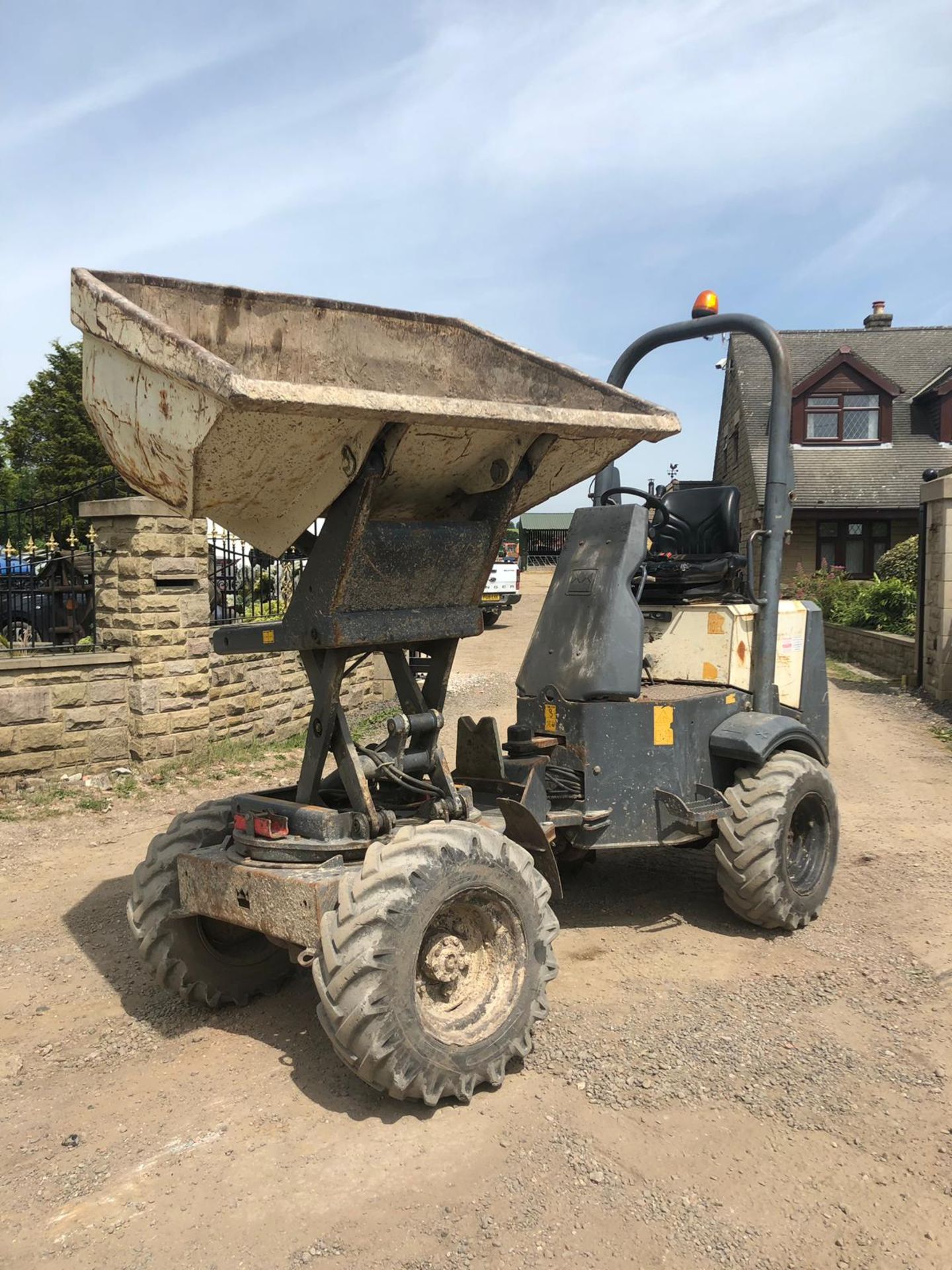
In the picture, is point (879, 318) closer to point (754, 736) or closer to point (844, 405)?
point (844, 405)

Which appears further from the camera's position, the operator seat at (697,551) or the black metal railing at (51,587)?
the black metal railing at (51,587)

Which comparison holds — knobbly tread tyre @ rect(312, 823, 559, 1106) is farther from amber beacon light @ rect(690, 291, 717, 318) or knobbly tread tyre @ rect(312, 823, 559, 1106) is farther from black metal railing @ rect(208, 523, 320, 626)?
black metal railing @ rect(208, 523, 320, 626)

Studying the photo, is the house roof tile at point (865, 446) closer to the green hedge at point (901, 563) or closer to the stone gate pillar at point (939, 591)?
the green hedge at point (901, 563)

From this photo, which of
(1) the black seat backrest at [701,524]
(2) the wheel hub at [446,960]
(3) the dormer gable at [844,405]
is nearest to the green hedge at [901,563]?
(3) the dormer gable at [844,405]

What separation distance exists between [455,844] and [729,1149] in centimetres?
130

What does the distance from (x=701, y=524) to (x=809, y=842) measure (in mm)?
1978

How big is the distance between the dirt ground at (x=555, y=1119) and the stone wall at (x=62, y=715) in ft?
7.58

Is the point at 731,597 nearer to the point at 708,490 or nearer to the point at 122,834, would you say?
the point at 708,490

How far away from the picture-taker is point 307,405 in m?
3.16

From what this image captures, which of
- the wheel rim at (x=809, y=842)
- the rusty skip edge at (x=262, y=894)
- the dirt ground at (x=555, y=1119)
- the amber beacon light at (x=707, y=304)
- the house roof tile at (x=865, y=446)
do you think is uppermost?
the house roof tile at (x=865, y=446)

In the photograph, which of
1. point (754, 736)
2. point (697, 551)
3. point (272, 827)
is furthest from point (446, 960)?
point (697, 551)

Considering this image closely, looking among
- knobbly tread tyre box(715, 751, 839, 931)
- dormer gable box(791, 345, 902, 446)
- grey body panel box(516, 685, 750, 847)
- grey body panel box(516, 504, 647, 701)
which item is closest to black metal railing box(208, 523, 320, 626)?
grey body panel box(516, 504, 647, 701)

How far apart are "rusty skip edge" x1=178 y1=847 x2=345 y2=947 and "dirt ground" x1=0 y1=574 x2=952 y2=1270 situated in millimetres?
574

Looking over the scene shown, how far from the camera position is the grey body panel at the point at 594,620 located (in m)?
4.87
